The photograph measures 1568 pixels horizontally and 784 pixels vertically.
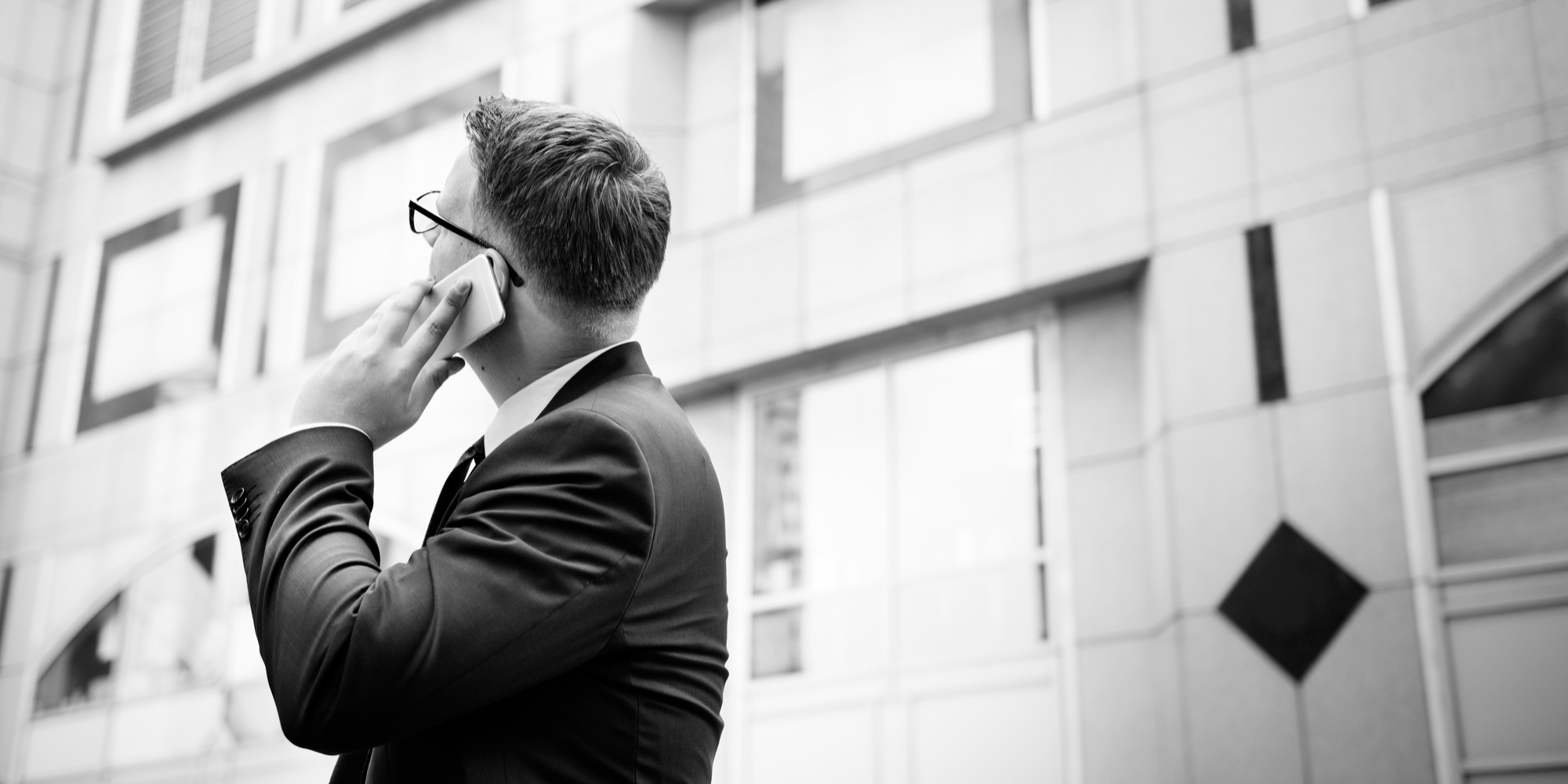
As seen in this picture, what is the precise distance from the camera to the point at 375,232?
11.5 metres

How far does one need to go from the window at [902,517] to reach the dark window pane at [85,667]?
6412 millimetres

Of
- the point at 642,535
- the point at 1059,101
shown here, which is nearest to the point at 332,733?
the point at 642,535

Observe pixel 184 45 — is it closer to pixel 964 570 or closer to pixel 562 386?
pixel 964 570

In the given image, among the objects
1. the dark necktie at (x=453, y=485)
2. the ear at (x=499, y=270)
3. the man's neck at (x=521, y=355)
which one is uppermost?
the ear at (x=499, y=270)

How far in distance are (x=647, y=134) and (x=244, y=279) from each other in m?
4.48

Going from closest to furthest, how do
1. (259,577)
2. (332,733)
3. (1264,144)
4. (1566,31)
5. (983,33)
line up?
(332,733) → (259,577) → (1566,31) → (1264,144) → (983,33)

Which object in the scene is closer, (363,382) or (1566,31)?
(363,382)

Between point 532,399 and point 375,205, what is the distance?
10.5 m

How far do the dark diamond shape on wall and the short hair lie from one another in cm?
532

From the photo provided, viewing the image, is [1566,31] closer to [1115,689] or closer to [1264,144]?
[1264,144]

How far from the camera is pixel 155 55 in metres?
14.2

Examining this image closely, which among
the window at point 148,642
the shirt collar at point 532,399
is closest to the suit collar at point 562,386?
the shirt collar at point 532,399

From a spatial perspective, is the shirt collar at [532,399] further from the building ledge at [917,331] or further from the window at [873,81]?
the window at [873,81]

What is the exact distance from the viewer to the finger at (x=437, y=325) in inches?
62.2
